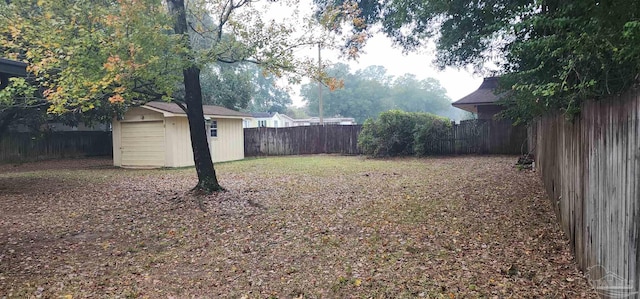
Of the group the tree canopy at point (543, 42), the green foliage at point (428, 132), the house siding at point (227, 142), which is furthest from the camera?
the house siding at point (227, 142)

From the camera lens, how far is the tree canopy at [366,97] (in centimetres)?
5800

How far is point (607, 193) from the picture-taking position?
9.18ft

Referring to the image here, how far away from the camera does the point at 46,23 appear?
6.65 meters

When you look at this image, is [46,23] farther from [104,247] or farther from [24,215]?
[104,247]

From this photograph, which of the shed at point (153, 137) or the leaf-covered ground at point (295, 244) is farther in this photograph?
the shed at point (153, 137)

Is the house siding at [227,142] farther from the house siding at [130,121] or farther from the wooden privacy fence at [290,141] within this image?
the house siding at [130,121]

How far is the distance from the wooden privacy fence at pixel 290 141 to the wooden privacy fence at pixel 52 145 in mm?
7637

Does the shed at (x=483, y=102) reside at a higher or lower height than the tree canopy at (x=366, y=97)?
lower

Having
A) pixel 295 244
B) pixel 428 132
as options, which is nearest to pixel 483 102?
pixel 428 132

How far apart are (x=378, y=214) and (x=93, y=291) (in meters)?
4.10

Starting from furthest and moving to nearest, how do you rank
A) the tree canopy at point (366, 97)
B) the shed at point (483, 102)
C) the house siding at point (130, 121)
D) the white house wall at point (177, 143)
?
the tree canopy at point (366, 97)
the shed at point (483, 102)
the house siding at point (130, 121)
the white house wall at point (177, 143)

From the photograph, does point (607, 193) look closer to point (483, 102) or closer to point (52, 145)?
point (483, 102)

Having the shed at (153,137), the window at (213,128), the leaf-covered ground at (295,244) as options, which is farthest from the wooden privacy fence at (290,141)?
the leaf-covered ground at (295,244)

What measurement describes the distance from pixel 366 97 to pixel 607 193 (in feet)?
185
